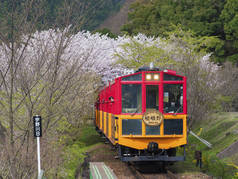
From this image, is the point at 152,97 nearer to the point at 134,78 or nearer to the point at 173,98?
the point at 173,98

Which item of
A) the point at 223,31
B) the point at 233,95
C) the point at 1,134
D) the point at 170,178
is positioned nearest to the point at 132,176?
the point at 170,178

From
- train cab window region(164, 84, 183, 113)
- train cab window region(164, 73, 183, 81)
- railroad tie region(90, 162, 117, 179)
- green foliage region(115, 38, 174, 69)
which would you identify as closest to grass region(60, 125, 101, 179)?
railroad tie region(90, 162, 117, 179)

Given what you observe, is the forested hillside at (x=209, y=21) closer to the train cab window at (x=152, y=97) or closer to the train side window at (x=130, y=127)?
the train cab window at (x=152, y=97)

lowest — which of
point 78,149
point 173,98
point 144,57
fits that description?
point 78,149

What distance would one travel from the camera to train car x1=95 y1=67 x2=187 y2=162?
1102cm

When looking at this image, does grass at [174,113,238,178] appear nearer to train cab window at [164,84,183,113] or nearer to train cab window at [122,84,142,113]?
train cab window at [164,84,183,113]

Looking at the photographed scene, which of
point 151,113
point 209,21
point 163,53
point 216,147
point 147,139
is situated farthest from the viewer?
point 209,21

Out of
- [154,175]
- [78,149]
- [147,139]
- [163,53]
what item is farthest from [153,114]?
[163,53]

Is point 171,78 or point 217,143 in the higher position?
point 171,78

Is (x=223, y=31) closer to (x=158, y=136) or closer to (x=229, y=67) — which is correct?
(x=229, y=67)

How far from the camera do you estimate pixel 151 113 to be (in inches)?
433

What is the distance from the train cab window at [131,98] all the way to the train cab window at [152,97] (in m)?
0.23

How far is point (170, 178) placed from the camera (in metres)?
10.5

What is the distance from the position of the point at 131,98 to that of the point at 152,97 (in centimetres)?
57
